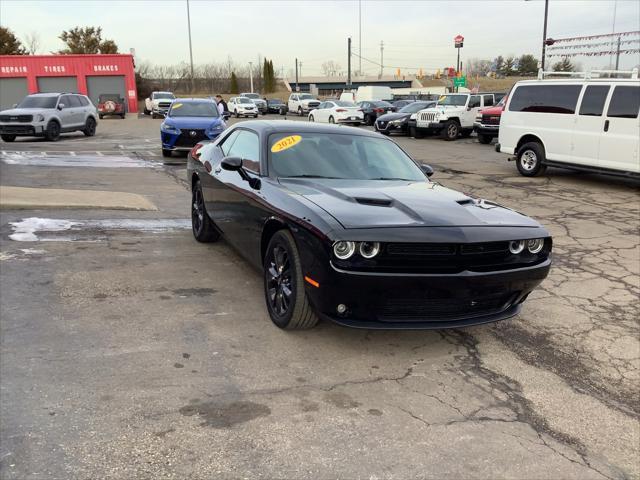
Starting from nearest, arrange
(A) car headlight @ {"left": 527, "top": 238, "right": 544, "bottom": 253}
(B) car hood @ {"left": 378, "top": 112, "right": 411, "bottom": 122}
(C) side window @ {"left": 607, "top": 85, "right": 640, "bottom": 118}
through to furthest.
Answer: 1. (A) car headlight @ {"left": 527, "top": 238, "right": 544, "bottom": 253}
2. (C) side window @ {"left": 607, "top": 85, "right": 640, "bottom": 118}
3. (B) car hood @ {"left": 378, "top": 112, "right": 411, "bottom": 122}

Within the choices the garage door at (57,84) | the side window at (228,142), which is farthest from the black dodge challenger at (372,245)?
the garage door at (57,84)

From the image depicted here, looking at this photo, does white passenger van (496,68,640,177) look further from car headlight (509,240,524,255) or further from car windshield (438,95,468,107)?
car windshield (438,95,468,107)

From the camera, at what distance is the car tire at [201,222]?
251 inches

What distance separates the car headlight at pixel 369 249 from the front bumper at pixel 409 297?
4.9 inches

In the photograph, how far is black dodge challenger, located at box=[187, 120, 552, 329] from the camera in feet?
11.4

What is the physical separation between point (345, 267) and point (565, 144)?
32.2 ft

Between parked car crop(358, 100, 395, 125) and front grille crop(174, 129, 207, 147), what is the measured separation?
1718cm

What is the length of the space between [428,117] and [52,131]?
14064mm

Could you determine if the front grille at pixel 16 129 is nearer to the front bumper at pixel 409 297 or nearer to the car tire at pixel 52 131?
the car tire at pixel 52 131

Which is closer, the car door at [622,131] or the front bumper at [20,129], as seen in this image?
the car door at [622,131]

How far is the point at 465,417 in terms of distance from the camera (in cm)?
311

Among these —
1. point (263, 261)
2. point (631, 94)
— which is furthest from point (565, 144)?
point (263, 261)

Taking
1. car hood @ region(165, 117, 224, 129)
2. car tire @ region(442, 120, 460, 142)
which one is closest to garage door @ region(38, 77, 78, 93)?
car tire @ region(442, 120, 460, 142)

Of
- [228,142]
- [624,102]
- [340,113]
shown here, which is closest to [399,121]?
[340,113]
